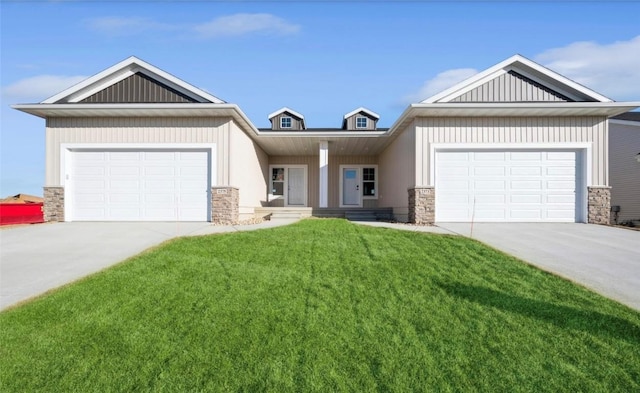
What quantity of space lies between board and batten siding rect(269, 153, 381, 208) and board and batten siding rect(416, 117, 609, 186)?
726cm

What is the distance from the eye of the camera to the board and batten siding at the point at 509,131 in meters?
11.3

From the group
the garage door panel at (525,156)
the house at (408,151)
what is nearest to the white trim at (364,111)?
the house at (408,151)

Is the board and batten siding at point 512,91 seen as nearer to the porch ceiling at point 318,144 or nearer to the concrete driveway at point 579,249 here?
the porch ceiling at point 318,144

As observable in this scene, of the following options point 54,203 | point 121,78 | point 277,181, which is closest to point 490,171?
point 277,181

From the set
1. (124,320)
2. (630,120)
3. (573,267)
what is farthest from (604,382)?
(630,120)

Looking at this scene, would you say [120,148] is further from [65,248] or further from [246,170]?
[65,248]

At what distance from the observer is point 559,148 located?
11.3 m

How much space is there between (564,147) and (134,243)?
1297cm

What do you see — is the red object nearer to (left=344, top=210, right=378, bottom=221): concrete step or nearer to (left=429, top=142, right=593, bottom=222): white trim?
(left=344, top=210, right=378, bottom=221): concrete step

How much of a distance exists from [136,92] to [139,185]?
3194 mm

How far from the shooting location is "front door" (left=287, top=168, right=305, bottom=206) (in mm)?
18781

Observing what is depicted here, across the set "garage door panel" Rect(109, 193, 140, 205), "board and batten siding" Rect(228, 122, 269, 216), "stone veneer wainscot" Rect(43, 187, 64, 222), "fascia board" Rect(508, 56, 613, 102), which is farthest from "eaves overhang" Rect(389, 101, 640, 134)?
"stone veneer wainscot" Rect(43, 187, 64, 222)

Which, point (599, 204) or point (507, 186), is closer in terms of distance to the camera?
point (599, 204)

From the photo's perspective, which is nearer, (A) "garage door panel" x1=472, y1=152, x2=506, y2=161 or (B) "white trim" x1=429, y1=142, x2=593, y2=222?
(B) "white trim" x1=429, y1=142, x2=593, y2=222
